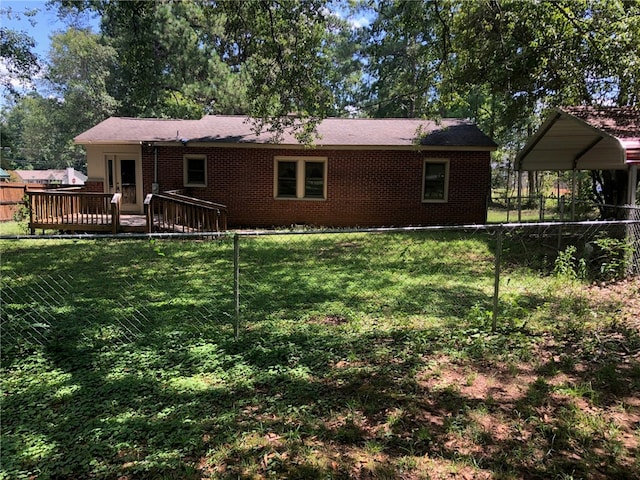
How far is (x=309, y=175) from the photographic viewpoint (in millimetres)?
15016

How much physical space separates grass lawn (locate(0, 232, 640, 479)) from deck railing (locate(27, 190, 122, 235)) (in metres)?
4.95

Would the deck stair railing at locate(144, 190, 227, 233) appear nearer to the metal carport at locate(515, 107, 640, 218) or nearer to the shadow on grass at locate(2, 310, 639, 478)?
the shadow on grass at locate(2, 310, 639, 478)

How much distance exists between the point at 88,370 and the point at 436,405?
118 inches

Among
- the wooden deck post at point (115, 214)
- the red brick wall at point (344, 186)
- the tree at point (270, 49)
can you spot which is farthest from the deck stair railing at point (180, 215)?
the tree at point (270, 49)

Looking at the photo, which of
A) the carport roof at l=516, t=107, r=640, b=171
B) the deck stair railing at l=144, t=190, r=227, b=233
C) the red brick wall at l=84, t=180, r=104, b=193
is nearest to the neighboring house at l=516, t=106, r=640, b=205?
the carport roof at l=516, t=107, r=640, b=171

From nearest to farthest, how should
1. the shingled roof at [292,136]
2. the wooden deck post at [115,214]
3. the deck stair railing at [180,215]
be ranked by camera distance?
the wooden deck post at [115,214]
the deck stair railing at [180,215]
the shingled roof at [292,136]

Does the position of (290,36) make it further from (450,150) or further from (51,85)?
(51,85)

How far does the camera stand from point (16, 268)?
7754 mm

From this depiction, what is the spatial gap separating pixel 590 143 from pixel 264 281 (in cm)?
914

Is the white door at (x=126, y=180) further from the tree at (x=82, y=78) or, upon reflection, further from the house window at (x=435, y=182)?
the tree at (x=82, y=78)

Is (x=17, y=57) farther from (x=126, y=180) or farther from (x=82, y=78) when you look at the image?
(x=82, y=78)

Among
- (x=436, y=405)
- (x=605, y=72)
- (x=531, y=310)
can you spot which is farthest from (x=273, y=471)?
(x=605, y=72)

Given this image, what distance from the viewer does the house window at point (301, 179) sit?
587 inches

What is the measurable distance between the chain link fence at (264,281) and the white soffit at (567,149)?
1817mm
